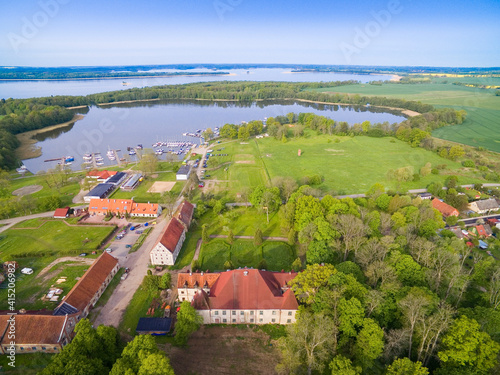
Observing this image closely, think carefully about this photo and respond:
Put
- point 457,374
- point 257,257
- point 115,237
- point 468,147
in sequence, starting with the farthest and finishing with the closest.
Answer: point 468,147
point 115,237
point 257,257
point 457,374

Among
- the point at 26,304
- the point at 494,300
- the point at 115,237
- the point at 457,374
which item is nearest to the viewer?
the point at 457,374

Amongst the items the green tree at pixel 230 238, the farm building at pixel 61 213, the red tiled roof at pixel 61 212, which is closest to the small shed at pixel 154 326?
the green tree at pixel 230 238

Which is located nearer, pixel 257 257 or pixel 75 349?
pixel 75 349

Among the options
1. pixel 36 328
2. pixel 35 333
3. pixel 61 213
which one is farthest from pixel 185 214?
pixel 35 333

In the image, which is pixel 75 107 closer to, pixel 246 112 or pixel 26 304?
pixel 246 112

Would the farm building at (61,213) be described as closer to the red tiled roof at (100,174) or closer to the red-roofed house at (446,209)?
the red tiled roof at (100,174)

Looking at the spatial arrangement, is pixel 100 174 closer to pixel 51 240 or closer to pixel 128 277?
pixel 51 240

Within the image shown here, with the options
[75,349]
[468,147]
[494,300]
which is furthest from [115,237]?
[468,147]
